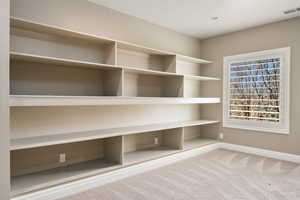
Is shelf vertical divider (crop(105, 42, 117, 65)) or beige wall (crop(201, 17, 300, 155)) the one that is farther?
beige wall (crop(201, 17, 300, 155))

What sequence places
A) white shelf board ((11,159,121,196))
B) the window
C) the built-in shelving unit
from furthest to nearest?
the window < the built-in shelving unit < white shelf board ((11,159,121,196))

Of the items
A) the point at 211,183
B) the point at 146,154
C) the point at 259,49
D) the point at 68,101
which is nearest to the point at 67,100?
the point at 68,101

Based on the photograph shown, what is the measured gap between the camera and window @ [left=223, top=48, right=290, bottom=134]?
138 inches

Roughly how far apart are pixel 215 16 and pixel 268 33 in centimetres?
119

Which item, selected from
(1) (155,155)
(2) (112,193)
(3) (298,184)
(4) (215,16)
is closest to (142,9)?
(4) (215,16)

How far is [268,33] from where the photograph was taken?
366cm

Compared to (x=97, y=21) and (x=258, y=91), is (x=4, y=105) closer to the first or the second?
(x=97, y=21)

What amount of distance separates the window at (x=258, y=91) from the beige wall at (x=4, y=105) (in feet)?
13.0

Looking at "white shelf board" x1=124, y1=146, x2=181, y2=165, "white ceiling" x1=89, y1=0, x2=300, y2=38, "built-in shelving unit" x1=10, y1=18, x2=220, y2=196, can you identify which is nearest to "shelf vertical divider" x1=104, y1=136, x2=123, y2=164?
"built-in shelving unit" x1=10, y1=18, x2=220, y2=196

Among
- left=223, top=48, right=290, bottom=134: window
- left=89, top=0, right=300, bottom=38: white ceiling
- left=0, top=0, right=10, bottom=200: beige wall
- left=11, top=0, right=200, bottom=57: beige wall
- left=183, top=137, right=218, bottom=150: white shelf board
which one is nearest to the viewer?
left=0, top=0, right=10, bottom=200: beige wall

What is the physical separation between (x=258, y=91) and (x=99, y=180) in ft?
11.2

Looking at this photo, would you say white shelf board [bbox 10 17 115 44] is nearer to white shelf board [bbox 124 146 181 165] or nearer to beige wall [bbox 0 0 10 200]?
beige wall [bbox 0 0 10 200]

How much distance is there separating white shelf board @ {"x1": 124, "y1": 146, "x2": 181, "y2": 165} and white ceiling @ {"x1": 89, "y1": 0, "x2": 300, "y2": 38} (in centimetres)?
241

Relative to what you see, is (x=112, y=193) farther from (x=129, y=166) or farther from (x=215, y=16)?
(x=215, y=16)
